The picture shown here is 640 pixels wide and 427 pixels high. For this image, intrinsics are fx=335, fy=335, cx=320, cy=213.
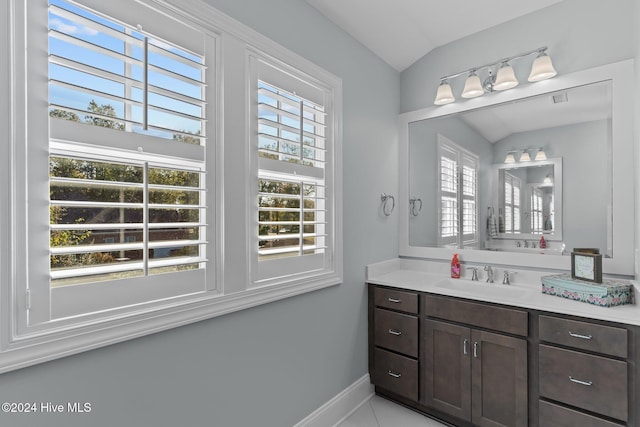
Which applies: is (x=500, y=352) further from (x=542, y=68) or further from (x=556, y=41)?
(x=556, y=41)

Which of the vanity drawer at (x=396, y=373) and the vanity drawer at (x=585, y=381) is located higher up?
the vanity drawer at (x=585, y=381)

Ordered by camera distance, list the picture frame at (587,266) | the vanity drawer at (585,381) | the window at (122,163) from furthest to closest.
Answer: the picture frame at (587,266), the vanity drawer at (585,381), the window at (122,163)

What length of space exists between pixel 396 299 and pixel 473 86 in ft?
5.27

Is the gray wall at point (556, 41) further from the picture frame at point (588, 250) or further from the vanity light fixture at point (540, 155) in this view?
the picture frame at point (588, 250)

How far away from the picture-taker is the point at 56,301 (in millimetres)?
1074

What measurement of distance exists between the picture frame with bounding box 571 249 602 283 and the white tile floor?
1239 mm

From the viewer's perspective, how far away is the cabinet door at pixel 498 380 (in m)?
1.84

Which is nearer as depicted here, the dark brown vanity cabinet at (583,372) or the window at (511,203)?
the dark brown vanity cabinet at (583,372)

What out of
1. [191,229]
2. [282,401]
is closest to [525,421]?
[282,401]

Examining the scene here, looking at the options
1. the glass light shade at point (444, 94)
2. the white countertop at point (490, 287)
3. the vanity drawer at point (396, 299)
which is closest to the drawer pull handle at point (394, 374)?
the vanity drawer at point (396, 299)

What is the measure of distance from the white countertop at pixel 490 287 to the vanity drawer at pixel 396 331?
0.71 ft

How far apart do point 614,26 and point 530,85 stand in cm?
49

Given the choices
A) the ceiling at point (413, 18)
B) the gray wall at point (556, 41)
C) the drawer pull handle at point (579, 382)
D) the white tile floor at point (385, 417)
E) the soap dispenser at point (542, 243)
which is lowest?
the white tile floor at point (385, 417)

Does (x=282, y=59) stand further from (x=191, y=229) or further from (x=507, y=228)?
(x=507, y=228)
